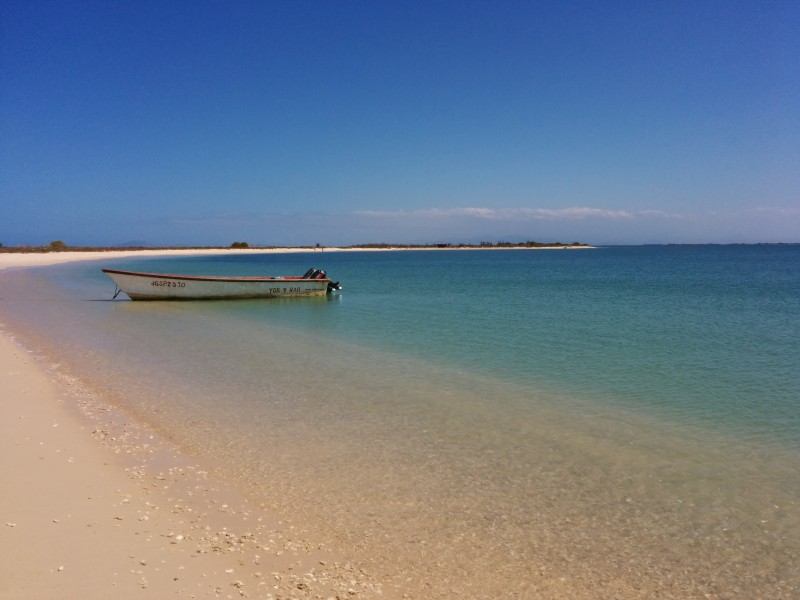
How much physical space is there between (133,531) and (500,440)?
412 centimetres

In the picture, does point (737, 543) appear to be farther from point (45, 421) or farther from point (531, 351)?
point (531, 351)

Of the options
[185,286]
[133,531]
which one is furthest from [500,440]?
[185,286]

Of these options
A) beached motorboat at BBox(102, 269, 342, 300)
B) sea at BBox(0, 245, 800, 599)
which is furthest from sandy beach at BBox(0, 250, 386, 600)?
beached motorboat at BBox(102, 269, 342, 300)

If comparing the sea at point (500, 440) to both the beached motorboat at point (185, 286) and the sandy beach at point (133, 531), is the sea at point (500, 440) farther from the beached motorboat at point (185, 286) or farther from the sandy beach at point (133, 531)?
the beached motorboat at point (185, 286)

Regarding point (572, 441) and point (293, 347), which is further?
point (293, 347)

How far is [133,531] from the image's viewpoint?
4219mm

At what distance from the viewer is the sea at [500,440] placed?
13.7 ft

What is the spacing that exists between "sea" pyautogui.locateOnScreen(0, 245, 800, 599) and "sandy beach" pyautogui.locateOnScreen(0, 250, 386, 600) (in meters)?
0.35

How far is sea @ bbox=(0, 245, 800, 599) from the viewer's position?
13.7 ft

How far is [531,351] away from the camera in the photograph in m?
13.1

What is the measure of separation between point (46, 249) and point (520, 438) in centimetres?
9540

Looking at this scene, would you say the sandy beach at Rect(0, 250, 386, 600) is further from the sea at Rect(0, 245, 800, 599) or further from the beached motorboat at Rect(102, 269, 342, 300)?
the beached motorboat at Rect(102, 269, 342, 300)

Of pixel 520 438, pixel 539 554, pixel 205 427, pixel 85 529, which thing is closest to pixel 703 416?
pixel 520 438

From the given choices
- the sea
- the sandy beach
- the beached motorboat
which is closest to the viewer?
the sandy beach
